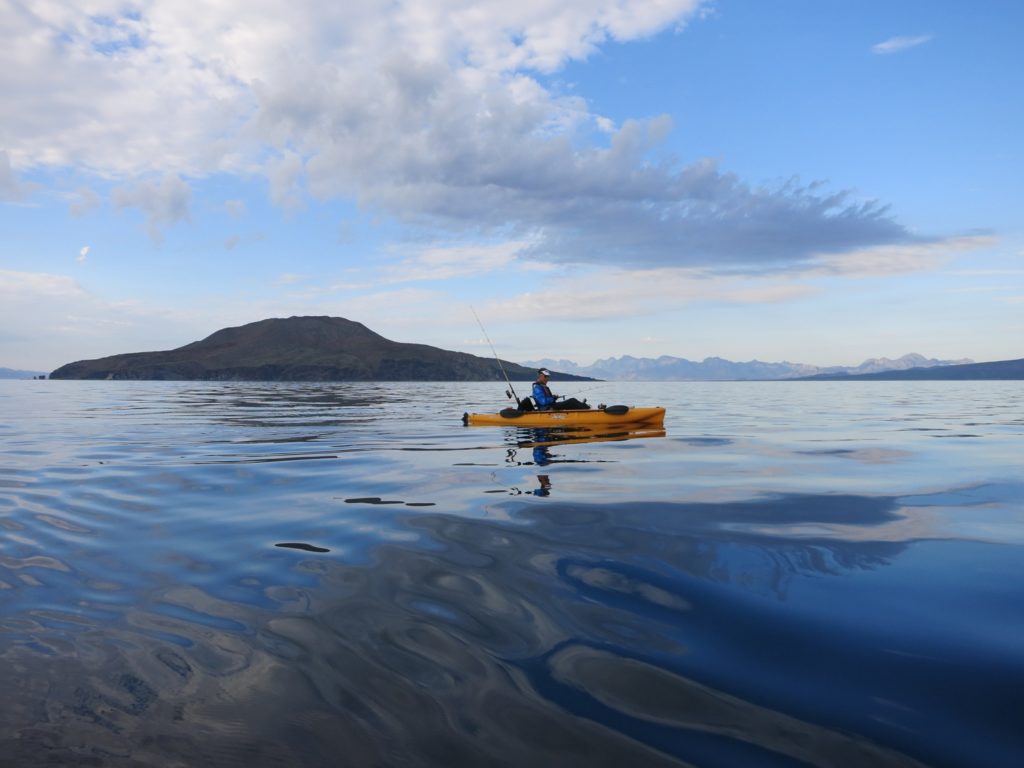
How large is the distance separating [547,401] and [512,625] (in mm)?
20684

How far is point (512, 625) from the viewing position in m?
4.91

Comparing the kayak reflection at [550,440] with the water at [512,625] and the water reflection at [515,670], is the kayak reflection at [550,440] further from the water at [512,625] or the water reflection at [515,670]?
the water reflection at [515,670]

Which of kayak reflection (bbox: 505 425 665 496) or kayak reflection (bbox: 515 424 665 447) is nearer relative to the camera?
kayak reflection (bbox: 505 425 665 496)

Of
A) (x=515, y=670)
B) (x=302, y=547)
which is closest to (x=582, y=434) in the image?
(x=302, y=547)

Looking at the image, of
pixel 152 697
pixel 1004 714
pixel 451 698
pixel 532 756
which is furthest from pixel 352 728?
pixel 1004 714

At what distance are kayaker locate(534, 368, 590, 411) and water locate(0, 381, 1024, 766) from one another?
1330cm

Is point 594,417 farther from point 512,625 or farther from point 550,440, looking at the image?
point 512,625

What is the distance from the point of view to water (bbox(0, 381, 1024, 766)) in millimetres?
3348

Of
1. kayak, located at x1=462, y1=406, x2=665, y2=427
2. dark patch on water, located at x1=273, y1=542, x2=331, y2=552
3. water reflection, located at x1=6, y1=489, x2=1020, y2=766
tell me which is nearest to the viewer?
water reflection, located at x1=6, y1=489, x2=1020, y2=766

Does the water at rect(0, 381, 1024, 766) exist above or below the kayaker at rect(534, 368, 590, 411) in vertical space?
below

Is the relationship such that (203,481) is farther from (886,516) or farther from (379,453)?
(886,516)

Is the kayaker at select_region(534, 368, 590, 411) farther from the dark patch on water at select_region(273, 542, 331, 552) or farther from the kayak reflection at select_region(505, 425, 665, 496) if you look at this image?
the dark patch on water at select_region(273, 542, 331, 552)

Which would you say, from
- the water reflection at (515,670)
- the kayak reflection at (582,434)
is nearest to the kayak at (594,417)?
the kayak reflection at (582,434)

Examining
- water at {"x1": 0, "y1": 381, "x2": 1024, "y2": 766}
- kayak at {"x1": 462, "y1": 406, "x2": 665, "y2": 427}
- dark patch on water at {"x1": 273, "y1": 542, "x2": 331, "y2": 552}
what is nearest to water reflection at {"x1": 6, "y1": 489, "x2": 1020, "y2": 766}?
water at {"x1": 0, "y1": 381, "x2": 1024, "y2": 766}
